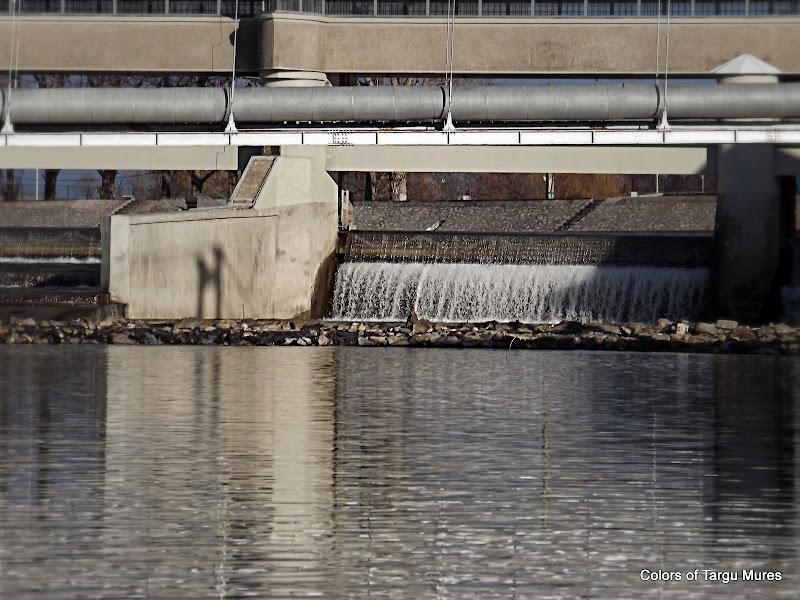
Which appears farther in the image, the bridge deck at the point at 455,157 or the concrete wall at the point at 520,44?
the concrete wall at the point at 520,44

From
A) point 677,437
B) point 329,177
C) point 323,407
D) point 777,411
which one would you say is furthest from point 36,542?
point 329,177

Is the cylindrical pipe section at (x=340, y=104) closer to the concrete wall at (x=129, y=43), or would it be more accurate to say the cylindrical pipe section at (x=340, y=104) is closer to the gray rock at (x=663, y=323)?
the gray rock at (x=663, y=323)

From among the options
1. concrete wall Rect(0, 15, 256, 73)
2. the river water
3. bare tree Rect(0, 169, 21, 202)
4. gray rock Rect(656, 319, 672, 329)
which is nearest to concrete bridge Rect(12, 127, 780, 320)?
concrete wall Rect(0, 15, 256, 73)

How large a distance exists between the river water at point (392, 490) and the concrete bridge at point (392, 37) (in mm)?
29694

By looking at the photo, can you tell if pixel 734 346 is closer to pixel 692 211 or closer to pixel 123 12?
pixel 123 12

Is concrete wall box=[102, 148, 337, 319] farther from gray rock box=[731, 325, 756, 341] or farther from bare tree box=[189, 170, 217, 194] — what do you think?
bare tree box=[189, 170, 217, 194]

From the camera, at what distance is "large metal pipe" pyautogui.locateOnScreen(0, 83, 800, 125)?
4203 centimetres

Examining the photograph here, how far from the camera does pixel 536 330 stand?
38969 mm

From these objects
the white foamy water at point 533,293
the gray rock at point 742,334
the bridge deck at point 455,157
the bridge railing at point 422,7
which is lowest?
the gray rock at point 742,334

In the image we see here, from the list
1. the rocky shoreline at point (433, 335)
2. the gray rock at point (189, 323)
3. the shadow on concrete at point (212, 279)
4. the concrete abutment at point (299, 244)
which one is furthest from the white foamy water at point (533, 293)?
the gray rock at point (189, 323)

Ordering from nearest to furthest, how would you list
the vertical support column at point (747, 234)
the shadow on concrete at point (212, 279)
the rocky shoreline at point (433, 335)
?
1. the rocky shoreline at point (433, 335)
2. the shadow on concrete at point (212, 279)
3. the vertical support column at point (747, 234)

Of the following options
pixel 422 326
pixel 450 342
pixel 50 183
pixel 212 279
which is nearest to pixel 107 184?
pixel 50 183

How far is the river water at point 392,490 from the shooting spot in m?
8.52

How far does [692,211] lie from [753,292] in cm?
2598
